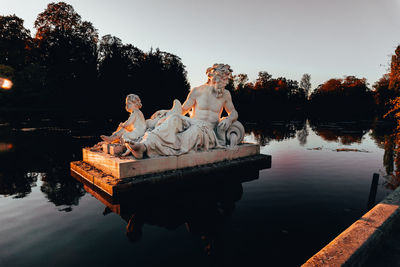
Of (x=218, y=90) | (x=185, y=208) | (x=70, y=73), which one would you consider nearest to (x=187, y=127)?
(x=218, y=90)

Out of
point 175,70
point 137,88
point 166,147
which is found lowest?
point 166,147

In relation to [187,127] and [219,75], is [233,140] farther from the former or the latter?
[219,75]

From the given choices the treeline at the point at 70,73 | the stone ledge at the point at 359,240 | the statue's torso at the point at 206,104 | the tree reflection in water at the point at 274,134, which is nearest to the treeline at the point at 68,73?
the treeline at the point at 70,73

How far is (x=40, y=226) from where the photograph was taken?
322cm

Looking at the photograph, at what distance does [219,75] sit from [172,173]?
2.78 meters

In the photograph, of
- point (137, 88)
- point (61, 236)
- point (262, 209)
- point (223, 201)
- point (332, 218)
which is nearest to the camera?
point (61, 236)

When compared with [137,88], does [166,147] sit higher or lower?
lower

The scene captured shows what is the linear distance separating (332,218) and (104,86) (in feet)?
90.5

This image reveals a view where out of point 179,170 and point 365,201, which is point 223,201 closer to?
point 179,170

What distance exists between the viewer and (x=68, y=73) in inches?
1125

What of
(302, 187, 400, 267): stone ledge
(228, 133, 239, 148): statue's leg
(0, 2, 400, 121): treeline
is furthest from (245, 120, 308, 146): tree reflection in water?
(0, 2, 400, 121): treeline

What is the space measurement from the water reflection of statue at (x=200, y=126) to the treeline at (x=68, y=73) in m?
20.0

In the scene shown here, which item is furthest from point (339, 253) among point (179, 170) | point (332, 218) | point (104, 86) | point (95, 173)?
point (104, 86)

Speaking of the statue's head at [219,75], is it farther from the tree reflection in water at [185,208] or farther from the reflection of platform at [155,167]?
the tree reflection in water at [185,208]
